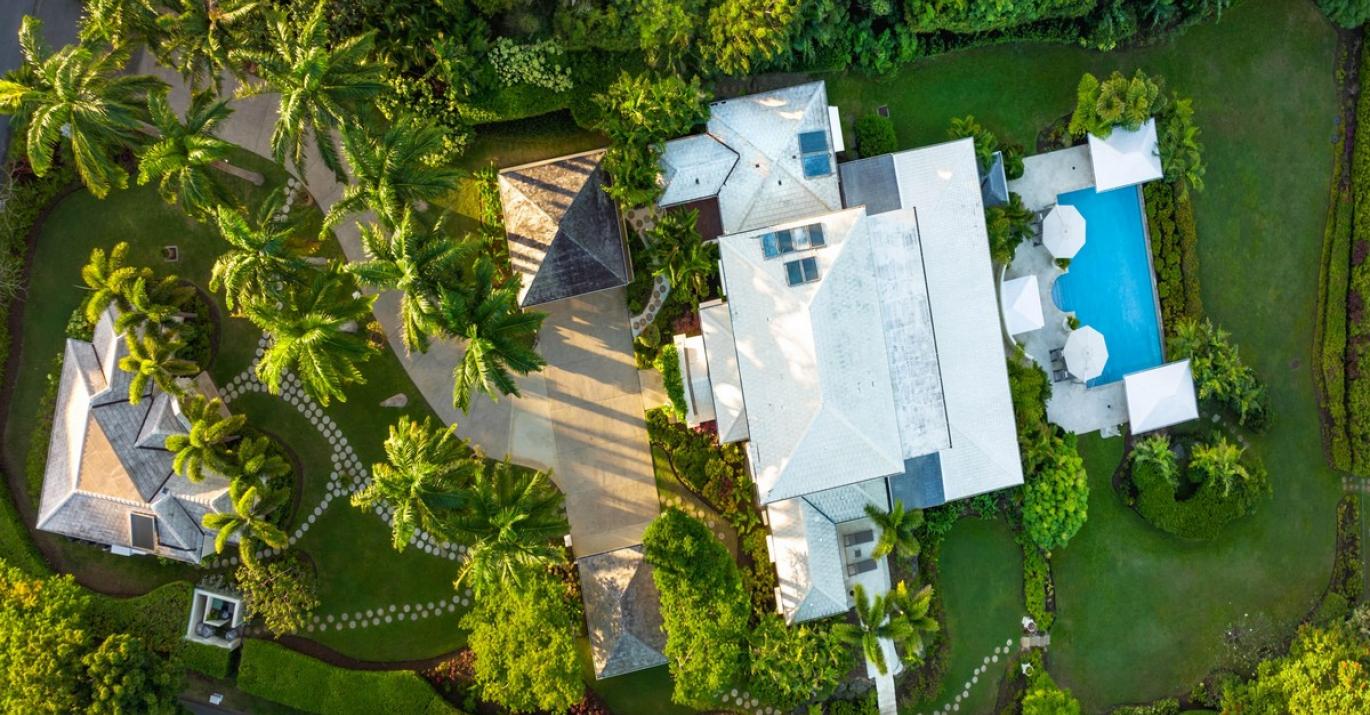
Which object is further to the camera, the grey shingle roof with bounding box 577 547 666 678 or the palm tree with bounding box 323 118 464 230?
the grey shingle roof with bounding box 577 547 666 678

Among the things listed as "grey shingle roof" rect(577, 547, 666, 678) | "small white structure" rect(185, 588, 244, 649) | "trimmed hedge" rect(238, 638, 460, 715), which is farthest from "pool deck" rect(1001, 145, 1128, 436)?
"small white structure" rect(185, 588, 244, 649)

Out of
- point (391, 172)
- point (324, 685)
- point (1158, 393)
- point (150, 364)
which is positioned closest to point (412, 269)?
point (391, 172)

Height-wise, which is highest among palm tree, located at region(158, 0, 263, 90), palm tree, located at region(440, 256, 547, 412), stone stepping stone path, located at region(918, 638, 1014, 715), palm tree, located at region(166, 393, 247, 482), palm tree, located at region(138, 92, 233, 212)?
palm tree, located at region(158, 0, 263, 90)

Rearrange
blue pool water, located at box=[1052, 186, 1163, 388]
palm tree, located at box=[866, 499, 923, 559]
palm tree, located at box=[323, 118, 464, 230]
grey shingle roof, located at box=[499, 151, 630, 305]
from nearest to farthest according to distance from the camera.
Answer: palm tree, located at box=[323, 118, 464, 230] → grey shingle roof, located at box=[499, 151, 630, 305] → palm tree, located at box=[866, 499, 923, 559] → blue pool water, located at box=[1052, 186, 1163, 388]

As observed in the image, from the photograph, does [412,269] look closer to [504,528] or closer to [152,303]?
[504,528]

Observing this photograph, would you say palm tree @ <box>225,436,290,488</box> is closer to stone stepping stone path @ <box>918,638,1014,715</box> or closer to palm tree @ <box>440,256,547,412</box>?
palm tree @ <box>440,256,547,412</box>

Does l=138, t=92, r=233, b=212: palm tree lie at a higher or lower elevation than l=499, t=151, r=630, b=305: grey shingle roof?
higher

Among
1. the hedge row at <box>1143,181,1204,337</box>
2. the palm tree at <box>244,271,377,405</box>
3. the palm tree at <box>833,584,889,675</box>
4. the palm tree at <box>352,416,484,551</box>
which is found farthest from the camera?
the hedge row at <box>1143,181,1204,337</box>

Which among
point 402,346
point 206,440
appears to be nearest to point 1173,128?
point 402,346
